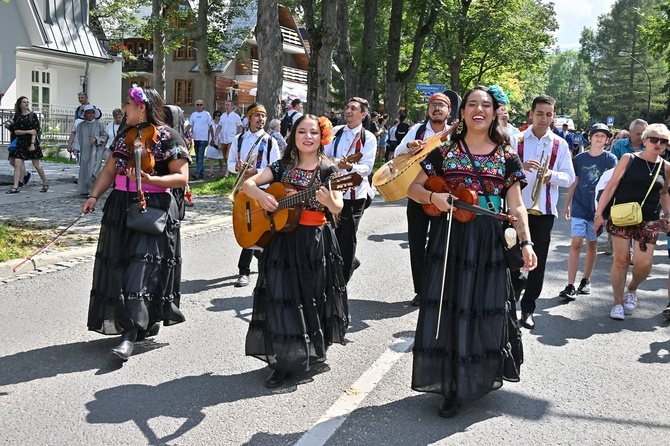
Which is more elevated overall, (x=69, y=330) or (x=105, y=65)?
(x=105, y=65)

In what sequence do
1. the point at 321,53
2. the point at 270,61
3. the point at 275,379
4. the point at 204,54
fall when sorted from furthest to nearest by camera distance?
1. the point at 204,54
2. the point at 321,53
3. the point at 270,61
4. the point at 275,379

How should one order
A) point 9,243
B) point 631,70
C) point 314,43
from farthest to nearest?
point 631,70, point 314,43, point 9,243

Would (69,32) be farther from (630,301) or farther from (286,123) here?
(630,301)

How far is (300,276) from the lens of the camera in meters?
5.22

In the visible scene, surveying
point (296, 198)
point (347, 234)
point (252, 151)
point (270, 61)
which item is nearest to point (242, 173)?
point (252, 151)

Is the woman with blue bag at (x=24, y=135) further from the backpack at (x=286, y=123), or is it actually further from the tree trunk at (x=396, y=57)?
the tree trunk at (x=396, y=57)

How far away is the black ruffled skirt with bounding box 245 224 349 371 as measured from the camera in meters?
5.14

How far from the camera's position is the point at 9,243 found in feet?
31.0

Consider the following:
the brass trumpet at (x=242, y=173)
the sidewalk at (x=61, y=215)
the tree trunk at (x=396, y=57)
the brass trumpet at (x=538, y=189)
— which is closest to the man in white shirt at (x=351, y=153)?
the brass trumpet at (x=242, y=173)

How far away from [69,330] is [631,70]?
105 meters

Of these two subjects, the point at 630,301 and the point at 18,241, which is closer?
the point at 630,301

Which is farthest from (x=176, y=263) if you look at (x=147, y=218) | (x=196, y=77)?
(x=196, y=77)

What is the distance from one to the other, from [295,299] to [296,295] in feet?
0.10

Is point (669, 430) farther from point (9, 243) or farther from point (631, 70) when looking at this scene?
point (631, 70)
